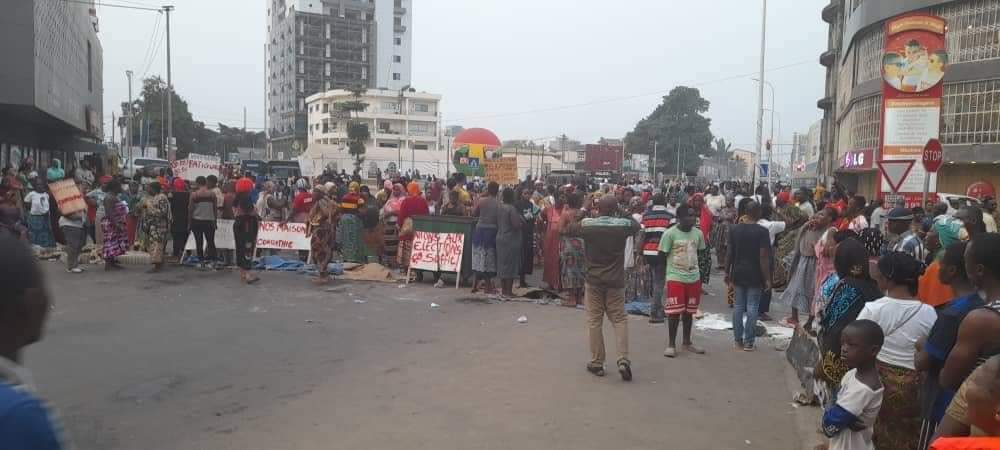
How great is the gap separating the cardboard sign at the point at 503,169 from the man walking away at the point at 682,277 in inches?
491

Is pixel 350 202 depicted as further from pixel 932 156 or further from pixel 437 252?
pixel 932 156

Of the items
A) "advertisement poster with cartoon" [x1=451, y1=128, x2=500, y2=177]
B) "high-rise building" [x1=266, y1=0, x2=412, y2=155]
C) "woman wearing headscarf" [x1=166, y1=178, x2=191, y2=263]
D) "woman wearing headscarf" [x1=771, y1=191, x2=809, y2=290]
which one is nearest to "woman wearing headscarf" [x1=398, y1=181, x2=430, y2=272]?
"woman wearing headscarf" [x1=166, y1=178, x2=191, y2=263]

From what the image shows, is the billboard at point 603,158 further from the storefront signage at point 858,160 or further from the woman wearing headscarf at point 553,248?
the woman wearing headscarf at point 553,248

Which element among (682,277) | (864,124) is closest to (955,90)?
(864,124)

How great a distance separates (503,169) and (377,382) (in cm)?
1424

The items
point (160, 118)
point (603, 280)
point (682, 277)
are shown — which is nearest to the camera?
point (603, 280)

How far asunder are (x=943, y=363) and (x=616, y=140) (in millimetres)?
125179

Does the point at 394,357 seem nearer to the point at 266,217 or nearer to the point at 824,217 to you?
the point at 824,217

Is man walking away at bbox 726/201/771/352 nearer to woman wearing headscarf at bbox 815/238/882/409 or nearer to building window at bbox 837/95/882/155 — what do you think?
woman wearing headscarf at bbox 815/238/882/409

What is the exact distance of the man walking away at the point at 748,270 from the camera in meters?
8.59

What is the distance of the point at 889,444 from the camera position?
4.34 metres

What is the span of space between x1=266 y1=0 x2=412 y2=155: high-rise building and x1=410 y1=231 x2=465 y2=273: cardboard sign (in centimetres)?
9069

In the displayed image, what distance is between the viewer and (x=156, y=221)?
13398mm

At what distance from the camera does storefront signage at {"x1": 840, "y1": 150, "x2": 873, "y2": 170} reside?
3291 cm
